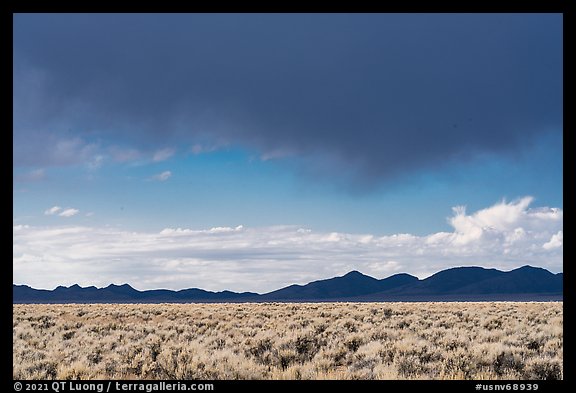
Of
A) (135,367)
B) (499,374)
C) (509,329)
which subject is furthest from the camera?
(509,329)

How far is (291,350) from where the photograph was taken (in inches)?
562

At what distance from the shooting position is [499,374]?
11.0m

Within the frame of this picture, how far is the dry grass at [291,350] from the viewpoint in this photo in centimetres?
1147

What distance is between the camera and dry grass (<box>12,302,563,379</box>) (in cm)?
1147

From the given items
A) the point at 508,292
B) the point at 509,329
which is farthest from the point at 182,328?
the point at 508,292

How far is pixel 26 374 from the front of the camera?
38.2ft
